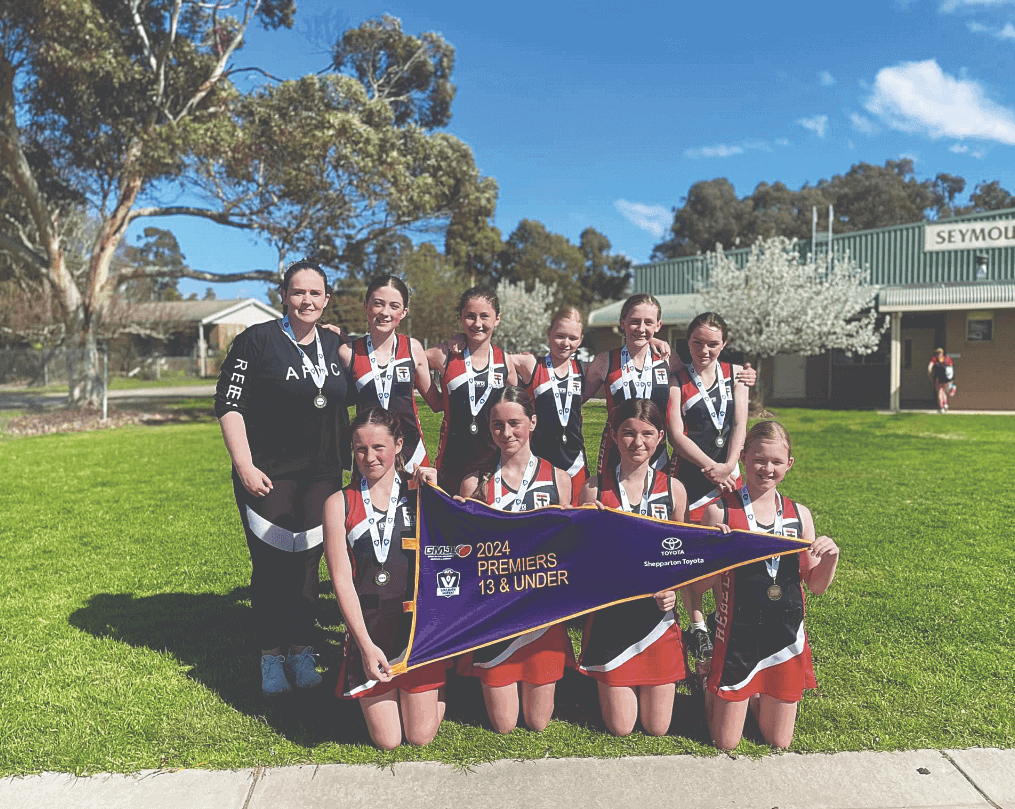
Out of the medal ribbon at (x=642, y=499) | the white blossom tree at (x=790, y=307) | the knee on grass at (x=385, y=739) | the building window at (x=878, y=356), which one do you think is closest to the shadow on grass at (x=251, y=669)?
the knee on grass at (x=385, y=739)

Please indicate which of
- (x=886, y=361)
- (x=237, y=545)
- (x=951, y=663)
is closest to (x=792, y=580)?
(x=951, y=663)

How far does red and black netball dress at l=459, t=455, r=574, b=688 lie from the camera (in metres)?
3.25

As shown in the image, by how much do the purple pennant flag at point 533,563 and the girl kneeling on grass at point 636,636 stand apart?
0.33 feet

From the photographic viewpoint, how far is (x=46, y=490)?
9992mm

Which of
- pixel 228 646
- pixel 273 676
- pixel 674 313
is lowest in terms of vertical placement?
pixel 228 646

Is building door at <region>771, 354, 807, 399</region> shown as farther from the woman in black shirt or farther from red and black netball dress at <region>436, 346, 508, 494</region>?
the woman in black shirt

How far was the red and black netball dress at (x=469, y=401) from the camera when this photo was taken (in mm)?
3967

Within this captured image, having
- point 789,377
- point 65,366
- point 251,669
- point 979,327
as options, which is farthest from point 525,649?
point 65,366

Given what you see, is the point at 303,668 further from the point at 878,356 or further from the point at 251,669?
the point at 878,356

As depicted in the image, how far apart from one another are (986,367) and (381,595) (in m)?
23.8

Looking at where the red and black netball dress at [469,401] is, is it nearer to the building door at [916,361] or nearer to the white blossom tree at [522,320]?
the building door at [916,361]

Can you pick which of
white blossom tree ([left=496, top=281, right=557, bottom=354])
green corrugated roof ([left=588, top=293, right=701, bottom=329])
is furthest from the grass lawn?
white blossom tree ([left=496, top=281, right=557, bottom=354])

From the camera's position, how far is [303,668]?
384cm

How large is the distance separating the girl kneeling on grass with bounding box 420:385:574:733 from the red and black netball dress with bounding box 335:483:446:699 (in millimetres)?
246
